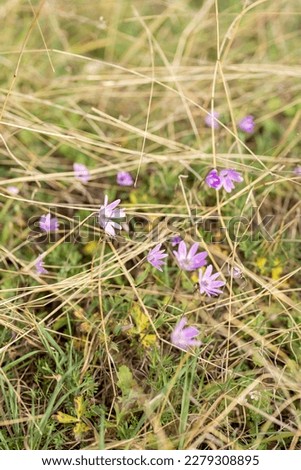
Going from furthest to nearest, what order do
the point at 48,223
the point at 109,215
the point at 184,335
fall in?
the point at 48,223 → the point at 109,215 → the point at 184,335

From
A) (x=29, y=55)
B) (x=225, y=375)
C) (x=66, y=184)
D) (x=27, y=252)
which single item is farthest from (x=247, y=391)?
(x=29, y=55)

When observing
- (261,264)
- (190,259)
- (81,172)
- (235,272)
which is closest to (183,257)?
(190,259)

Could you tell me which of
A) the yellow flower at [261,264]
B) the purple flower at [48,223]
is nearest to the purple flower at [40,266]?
the purple flower at [48,223]

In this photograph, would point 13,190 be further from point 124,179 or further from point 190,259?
point 190,259

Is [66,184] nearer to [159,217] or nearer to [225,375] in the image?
[159,217]

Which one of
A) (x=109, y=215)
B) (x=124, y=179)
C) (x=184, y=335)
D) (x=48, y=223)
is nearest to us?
(x=184, y=335)

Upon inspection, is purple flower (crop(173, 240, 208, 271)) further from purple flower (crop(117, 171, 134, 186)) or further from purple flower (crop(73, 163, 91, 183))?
purple flower (crop(73, 163, 91, 183))
